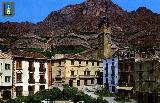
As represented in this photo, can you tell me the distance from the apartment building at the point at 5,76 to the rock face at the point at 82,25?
46.6 meters

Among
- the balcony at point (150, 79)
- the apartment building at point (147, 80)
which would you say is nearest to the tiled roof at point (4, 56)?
the apartment building at point (147, 80)

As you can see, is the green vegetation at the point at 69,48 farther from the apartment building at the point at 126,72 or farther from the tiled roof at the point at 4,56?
the tiled roof at the point at 4,56

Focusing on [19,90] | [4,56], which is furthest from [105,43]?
[4,56]

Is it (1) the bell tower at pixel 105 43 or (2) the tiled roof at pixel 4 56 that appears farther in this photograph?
(1) the bell tower at pixel 105 43

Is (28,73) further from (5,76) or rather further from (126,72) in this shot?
(126,72)

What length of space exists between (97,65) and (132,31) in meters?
60.7

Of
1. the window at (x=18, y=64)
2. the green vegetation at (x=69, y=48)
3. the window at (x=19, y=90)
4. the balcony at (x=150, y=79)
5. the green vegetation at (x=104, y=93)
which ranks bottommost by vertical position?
the green vegetation at (x=104, y=93)

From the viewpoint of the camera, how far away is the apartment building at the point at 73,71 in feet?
221

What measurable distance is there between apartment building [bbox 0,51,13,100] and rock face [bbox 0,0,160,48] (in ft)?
153

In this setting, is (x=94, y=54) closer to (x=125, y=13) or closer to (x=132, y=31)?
(x=132, y=31)

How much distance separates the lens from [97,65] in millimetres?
72500

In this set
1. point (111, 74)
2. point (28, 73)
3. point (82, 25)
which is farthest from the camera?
point (82, 25)

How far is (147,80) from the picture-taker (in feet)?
169

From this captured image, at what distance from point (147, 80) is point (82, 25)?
97046 mm
